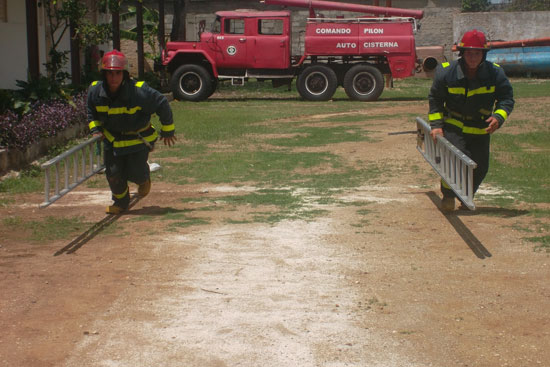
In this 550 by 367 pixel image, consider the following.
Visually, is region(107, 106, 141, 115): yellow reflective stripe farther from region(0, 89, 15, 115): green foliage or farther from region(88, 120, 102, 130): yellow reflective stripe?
region(0, 89, 15, 115): green foliage

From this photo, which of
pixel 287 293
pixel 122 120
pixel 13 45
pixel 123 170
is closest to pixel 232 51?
pixel 13 45

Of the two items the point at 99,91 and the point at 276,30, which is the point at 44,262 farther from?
the point at 276,30

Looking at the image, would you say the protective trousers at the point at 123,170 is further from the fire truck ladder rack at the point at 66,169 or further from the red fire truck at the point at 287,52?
the red fire truck at the point at 287,52

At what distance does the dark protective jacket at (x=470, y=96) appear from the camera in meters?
7.94

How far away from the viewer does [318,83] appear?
23188mm

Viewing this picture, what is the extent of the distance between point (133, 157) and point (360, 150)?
4.81 meters

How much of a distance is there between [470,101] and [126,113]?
3.15 m

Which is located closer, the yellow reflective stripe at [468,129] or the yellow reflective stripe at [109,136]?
the yellow reflective stripe at [468,129]

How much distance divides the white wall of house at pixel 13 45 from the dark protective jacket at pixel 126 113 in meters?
10.5

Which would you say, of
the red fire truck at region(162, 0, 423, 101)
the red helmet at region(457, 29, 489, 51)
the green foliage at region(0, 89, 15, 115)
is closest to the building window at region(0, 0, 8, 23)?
the red fire truck at region(162, 0, 423, 101)

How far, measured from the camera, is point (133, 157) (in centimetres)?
858

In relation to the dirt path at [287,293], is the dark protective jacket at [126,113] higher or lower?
higher

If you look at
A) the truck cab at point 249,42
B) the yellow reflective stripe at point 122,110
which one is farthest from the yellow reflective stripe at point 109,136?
the truck cab at point 249,42

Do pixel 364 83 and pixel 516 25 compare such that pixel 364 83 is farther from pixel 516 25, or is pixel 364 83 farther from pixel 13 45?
pixel 516 25
